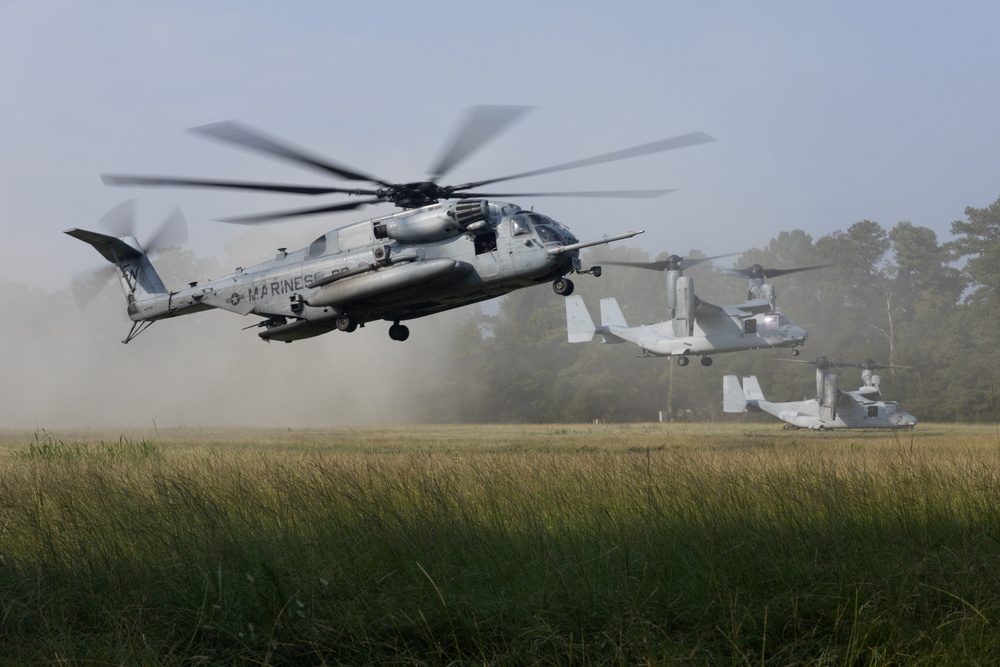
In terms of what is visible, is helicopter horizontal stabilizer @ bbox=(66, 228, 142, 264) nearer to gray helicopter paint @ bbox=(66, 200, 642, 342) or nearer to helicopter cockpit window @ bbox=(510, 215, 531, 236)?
gray helicopter paint @ bbox=(66, 200, 642, 342)

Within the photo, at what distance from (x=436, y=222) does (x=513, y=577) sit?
455 inches

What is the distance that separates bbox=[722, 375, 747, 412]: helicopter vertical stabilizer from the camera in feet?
126

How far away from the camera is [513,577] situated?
4.21 m

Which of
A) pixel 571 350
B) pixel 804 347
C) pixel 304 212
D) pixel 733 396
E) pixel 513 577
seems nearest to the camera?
pixel 513 577

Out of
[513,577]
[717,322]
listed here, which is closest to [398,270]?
[513,577]

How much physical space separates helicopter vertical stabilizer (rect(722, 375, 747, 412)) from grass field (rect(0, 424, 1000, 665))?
3238 cm

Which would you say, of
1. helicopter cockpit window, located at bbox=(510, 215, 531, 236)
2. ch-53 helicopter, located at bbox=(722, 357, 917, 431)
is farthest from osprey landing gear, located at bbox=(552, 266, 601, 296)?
ch-53 helicopter, located at bbox=(722, 357, 917, 431)

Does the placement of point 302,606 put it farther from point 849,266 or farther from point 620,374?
point 849,266

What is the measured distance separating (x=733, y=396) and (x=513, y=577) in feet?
118

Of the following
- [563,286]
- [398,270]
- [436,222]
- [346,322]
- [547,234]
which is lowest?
[346,322]

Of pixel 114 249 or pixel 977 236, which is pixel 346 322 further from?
pixel 977 236

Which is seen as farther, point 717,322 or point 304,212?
point 717,322

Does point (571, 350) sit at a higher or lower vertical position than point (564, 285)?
lower

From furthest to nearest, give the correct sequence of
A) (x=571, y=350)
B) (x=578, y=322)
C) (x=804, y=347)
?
(x=571, y=350) → (x=804, y=347) → (x=578, y=322)
